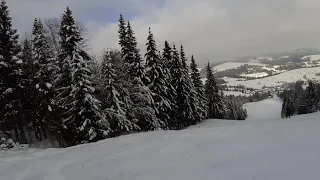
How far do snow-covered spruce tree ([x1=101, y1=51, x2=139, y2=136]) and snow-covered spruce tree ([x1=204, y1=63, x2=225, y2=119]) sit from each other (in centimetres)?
2832

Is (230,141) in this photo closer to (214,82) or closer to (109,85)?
(109,85)

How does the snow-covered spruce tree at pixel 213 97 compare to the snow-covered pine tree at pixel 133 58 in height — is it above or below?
below

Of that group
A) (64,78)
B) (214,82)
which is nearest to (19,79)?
(64,78)

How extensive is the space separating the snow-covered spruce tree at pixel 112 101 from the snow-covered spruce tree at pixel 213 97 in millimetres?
28317

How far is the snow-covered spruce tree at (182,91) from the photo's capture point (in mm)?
42719

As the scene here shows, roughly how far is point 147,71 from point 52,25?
14.0 m

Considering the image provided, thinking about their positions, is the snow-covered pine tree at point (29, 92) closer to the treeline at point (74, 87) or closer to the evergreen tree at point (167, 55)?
the treeline at point (74, 87)

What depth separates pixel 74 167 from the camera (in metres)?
11.8

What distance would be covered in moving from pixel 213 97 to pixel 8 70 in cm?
3798

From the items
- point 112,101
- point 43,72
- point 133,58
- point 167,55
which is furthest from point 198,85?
point 43,72

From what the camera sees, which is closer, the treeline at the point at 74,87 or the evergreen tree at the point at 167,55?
the treeline at the point at 74,87

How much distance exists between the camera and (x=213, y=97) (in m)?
54.7

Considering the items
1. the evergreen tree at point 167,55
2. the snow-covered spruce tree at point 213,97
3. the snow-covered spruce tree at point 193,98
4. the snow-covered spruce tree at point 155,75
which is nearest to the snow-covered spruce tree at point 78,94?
the snow-covered spruce tree at point 155,75

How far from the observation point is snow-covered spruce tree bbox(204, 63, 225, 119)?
53.9 metres
